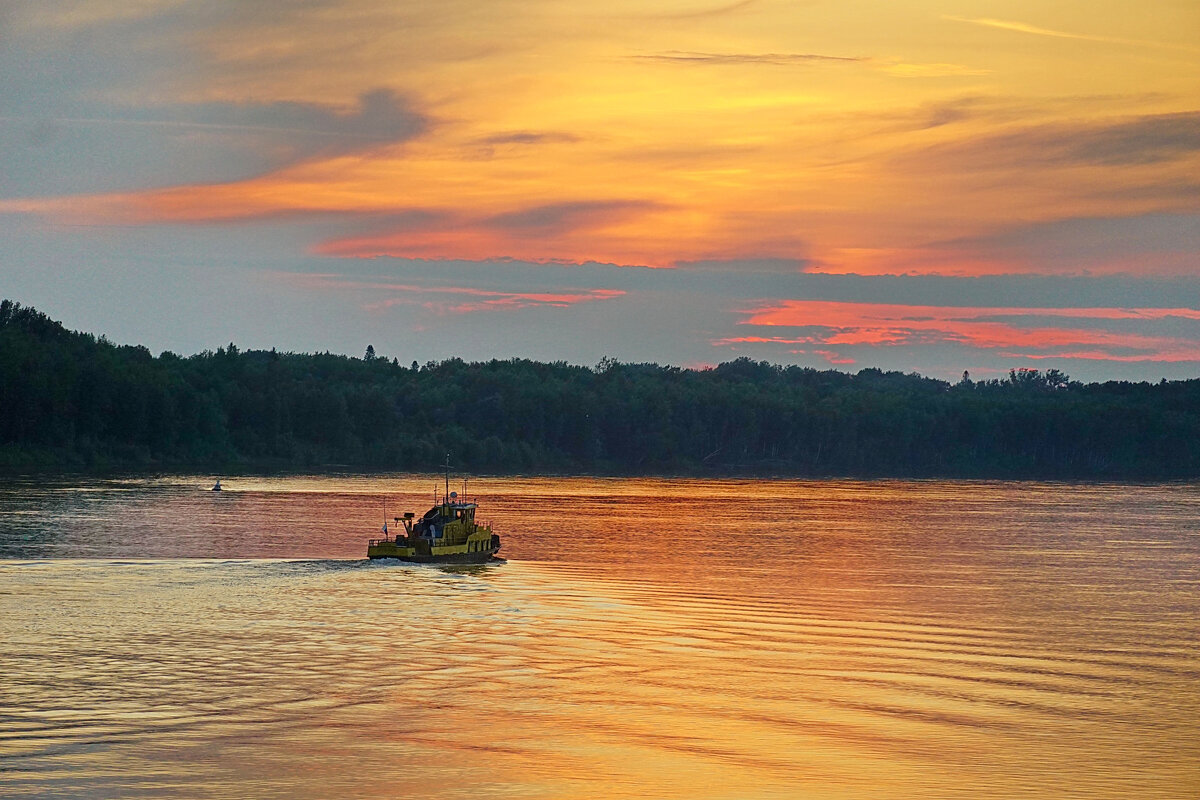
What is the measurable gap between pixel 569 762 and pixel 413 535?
116 ft

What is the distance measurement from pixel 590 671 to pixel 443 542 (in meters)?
27.3

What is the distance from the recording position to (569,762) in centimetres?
2211

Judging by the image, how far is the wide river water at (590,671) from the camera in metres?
21.4

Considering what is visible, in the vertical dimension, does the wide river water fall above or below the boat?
below

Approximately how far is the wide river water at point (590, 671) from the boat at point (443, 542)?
6.39ft

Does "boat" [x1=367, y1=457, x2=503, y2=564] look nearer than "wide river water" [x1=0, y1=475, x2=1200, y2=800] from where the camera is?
No

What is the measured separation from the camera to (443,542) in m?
56.3

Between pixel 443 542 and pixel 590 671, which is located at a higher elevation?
pixel 443 542

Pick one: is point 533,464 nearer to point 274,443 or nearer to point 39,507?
point 274,443

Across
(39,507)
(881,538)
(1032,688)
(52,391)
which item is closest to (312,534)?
(39,507)

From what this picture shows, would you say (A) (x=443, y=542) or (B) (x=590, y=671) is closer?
(B) (x=590, y=671)

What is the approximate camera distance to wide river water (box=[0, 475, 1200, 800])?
21391mm

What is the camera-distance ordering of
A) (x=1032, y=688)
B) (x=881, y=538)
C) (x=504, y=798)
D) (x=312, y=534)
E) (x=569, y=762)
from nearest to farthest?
1. (x=504, y=798)
2. (x=569, y=762)
3. (x=1032, y=688)
4. (x=312, y=534)
5. (x=881, y=538)

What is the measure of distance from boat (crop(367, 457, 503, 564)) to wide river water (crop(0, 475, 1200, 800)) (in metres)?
1.95
